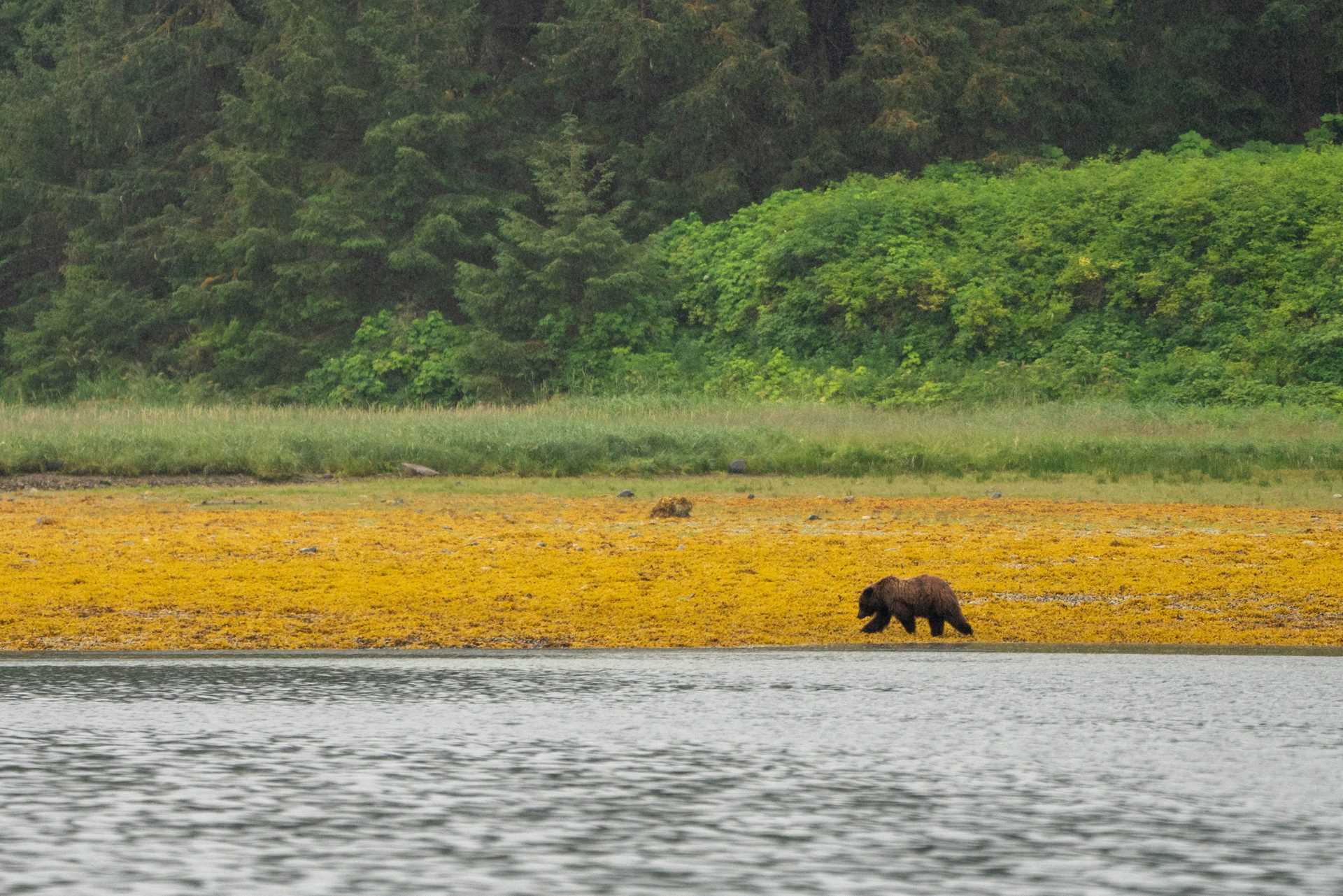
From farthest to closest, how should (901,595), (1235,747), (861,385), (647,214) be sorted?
1. (647,214)
2. (861,385)
3. (901,595)
4. (1235,747)

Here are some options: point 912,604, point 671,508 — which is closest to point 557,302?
point 671,508

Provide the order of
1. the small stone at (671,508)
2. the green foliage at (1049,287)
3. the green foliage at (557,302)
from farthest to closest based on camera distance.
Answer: the green foliage at (557,302), the green foliage at (1049,287), the small stone at (671,508)

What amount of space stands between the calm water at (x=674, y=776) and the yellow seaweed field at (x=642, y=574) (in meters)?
1.19

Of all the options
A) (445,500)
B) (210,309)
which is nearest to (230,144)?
(210,309)

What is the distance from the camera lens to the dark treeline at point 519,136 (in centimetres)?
4084

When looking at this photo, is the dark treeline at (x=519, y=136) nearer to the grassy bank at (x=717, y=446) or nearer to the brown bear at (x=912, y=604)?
the grassy bank at (x=717, y=446)

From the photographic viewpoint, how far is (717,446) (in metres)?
26.3

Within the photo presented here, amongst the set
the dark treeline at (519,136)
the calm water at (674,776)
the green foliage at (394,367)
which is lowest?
the calm water at (674,776)

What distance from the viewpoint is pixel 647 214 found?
43.1 m

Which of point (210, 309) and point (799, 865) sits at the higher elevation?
point (210, 309)

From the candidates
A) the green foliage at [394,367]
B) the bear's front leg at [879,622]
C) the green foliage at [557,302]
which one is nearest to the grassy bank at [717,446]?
the green foliage at [557,302]

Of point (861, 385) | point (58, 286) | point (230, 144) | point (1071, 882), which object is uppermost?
point (230, 144)

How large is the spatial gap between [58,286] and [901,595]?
45.0m

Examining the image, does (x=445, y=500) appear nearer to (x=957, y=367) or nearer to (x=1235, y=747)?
(x=1235, y=747)
